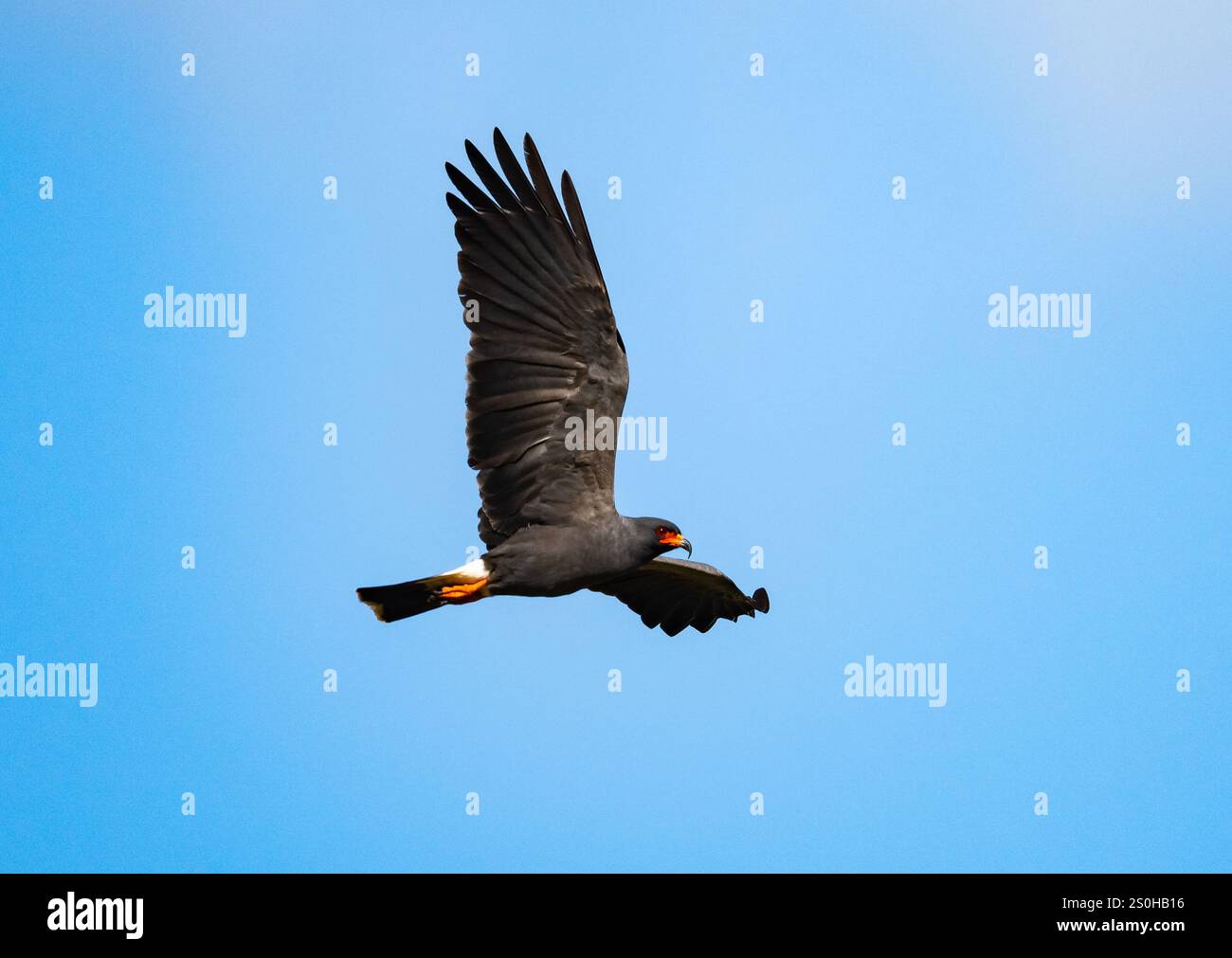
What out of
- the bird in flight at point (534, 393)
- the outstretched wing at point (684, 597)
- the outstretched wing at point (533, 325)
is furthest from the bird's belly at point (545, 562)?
the outstretched wing at point (684, 597)

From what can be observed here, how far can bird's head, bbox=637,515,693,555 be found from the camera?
40.7 ft

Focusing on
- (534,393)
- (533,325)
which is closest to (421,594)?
(534,393)

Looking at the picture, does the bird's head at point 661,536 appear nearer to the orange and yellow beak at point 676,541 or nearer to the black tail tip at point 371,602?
the orange and yellow beak at point 676,541

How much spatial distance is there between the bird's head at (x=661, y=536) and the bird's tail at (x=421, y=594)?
50.1 inches

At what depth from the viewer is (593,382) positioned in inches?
484

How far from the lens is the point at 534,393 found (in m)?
12.3

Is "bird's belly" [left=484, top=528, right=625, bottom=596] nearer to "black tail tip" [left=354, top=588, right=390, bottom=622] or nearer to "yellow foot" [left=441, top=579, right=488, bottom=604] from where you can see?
"yellow foot" [left=441, top=579, right=488, bottom=604]

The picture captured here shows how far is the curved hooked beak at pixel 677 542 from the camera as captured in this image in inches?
489

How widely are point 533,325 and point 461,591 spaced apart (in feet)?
6.89

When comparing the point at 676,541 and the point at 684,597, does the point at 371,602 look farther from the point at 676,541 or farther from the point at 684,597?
the point at 684,597

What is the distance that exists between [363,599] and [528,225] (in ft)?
10.1

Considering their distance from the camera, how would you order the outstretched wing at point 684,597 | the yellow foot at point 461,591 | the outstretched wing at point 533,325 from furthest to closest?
the outstretched wing at point 684,597 < the yellow foot at point 461,591 < the outstretched wing at point 533,325

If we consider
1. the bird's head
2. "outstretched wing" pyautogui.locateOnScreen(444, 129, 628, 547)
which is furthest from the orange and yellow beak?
"outstretched wing" pyautogui.locateOnScreen(444, 129, 628, 547)
